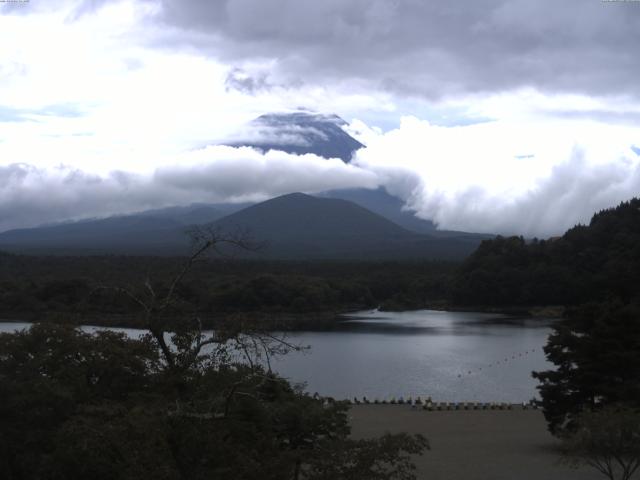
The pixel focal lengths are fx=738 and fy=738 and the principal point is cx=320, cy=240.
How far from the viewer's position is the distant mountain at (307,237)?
320 ft

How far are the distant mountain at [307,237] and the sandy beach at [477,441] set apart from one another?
72.4 metres

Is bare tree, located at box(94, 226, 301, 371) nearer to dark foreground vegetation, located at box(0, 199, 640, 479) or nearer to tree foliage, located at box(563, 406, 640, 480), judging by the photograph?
dark foreground vegetation, located at box(0, 199, 640, 479)

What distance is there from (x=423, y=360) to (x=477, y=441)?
1391 centimetres

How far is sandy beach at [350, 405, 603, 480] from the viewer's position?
428 inches

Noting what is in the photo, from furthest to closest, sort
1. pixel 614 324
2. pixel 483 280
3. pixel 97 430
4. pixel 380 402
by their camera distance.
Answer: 1. pixel 483 280
2. pixel 380 402
3. pixel 614 324
4. pixel 97 430

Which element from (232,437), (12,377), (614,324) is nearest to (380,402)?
(614,324)

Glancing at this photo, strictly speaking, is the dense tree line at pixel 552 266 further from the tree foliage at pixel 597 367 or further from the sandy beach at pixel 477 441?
the tree foliage at pixel 597 367

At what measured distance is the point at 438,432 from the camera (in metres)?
14.4

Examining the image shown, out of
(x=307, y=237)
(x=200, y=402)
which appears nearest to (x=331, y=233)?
(x=307, y=237)

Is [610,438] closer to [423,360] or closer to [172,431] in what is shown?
[172,431]

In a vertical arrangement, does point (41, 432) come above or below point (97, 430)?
below

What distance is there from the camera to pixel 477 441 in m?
13.5

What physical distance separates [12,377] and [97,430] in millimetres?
3820

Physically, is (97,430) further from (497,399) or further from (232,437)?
(497,399)
